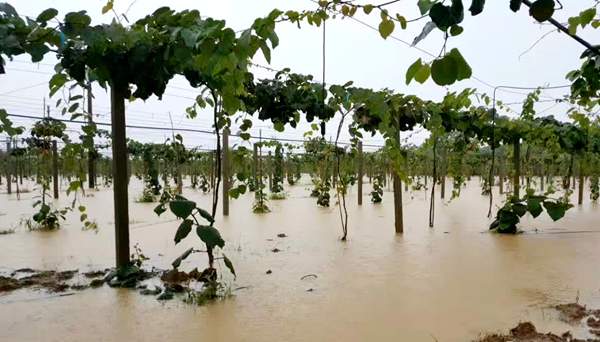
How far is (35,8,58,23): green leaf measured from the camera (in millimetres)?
2654

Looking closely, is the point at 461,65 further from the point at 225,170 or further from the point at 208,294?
the point at 225,170

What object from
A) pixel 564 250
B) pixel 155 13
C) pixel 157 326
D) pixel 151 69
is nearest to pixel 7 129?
pixel 151 69

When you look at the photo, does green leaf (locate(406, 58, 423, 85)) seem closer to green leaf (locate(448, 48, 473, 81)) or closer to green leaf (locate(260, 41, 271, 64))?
green leaf (locate(448, 48, 473, 81))

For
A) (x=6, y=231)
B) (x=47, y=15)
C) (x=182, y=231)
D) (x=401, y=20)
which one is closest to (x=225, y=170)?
(x=6, y=231)

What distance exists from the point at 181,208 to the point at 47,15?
1.27 meters

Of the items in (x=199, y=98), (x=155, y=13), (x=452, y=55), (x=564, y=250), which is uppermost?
(x=155, y=13)

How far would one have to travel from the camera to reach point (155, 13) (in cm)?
316

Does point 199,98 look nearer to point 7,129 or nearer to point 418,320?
point 7,129

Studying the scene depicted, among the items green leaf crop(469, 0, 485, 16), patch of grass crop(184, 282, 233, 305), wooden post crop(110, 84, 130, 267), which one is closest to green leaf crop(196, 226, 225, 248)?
patch of grass crop(184, 282, 233, 305)

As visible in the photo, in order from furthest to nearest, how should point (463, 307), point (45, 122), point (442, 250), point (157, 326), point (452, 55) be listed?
point (45, 122) < point (442, 250) < point (463, 307) < point (157, 326) < point (452, 55)

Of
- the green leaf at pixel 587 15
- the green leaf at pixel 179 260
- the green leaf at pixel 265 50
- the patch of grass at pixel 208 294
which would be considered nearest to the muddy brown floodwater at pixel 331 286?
the patch of grass at pixel 208 294

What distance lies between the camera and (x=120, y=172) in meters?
3.62

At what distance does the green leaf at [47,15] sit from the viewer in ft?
8.71

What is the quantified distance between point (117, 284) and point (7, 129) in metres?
1.52
